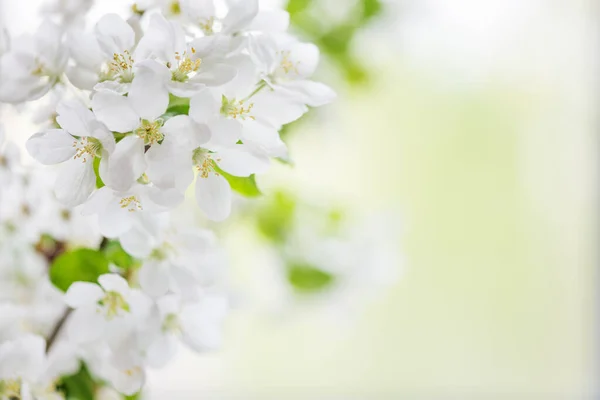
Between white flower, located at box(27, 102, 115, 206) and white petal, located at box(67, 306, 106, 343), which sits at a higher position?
white flower, located at box(27, 102, 115, 206)

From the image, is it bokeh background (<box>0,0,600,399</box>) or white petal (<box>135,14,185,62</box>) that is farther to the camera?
bokeh background (<box>0,0,600,399</box>)

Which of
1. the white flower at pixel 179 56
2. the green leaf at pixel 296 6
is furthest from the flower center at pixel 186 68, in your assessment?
the green leaf at pixel 296 6

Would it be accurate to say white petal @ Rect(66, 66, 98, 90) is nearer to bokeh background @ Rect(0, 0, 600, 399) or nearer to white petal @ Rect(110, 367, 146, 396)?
white petal @ Rect(110, 367, 146, 396)

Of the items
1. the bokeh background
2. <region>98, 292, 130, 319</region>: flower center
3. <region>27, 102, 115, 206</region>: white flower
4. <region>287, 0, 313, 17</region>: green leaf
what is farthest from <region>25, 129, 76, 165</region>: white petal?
the bokeh background

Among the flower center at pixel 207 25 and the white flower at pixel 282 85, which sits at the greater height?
the flower center at pixel 207 25

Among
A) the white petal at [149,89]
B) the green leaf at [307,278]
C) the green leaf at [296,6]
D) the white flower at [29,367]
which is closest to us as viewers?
→ the white petal at [149,89]

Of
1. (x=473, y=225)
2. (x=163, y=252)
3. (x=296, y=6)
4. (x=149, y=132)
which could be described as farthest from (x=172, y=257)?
(x=473, y=225)

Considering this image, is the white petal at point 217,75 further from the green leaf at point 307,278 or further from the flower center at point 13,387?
the green leaf at point 307,278
